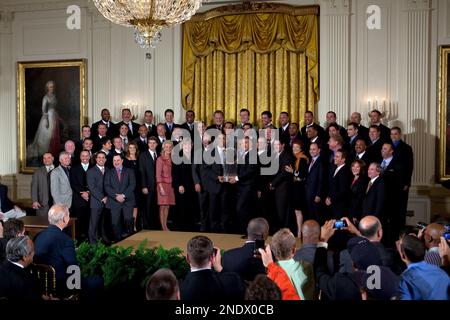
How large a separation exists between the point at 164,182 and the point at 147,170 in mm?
365

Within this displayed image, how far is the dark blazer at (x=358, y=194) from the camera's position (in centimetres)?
824

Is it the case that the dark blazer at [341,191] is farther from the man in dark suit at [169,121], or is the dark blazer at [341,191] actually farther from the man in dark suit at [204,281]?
the man in dark suit at [204,281]

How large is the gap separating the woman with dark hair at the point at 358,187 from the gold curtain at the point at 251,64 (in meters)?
3.69

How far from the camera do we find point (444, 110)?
10867 mm

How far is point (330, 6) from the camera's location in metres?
11.5

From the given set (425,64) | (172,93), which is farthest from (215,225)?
(425,64)

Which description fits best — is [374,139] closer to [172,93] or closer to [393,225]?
[393,225]

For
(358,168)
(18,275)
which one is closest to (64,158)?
(358,168)

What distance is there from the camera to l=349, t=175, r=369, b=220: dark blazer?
824 centimetres

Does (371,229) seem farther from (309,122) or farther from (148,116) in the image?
(148,116)

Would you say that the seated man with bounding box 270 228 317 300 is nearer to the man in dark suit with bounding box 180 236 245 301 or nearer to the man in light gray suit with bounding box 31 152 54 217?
the man in dark suit with bounding box 180 236 245 301

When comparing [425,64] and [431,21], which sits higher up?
[431,21]
